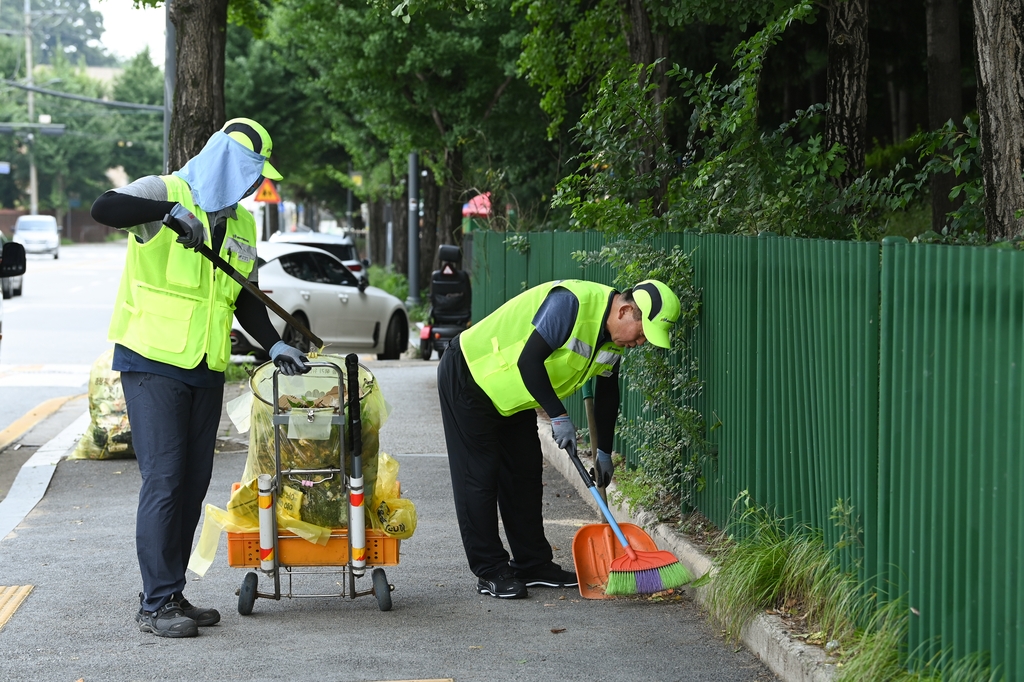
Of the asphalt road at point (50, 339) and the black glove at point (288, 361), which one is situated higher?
the black glove at point (288, 361)

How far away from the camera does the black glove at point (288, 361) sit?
5.22 metres

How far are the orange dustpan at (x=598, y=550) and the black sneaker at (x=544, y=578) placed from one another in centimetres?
15

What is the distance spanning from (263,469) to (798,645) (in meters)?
2.34

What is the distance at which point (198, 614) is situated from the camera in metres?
5.36

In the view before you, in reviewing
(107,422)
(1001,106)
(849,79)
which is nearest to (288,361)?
(1001,106)

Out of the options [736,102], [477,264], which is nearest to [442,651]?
[736,102]

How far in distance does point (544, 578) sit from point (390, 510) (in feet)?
3.02

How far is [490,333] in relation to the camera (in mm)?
5805

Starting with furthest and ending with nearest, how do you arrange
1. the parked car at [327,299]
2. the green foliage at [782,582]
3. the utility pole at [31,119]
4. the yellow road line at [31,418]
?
the utility pole at [31,119], the parked car at [327,299], the yellow road line at [31,418], the green foliage at [782,582]

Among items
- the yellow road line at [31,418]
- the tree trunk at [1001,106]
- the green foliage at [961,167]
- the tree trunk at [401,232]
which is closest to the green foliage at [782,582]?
the tree trunk at [1001,106]

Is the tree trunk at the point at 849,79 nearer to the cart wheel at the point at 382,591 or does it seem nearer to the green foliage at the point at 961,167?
the green foliage at the point at 961,167

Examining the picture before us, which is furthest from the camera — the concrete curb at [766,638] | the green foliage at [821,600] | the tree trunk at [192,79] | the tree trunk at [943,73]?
the tree trunk at [943,73]

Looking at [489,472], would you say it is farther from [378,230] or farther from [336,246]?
[378,230]

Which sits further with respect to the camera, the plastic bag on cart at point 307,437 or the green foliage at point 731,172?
the green foliage at point 731,172
